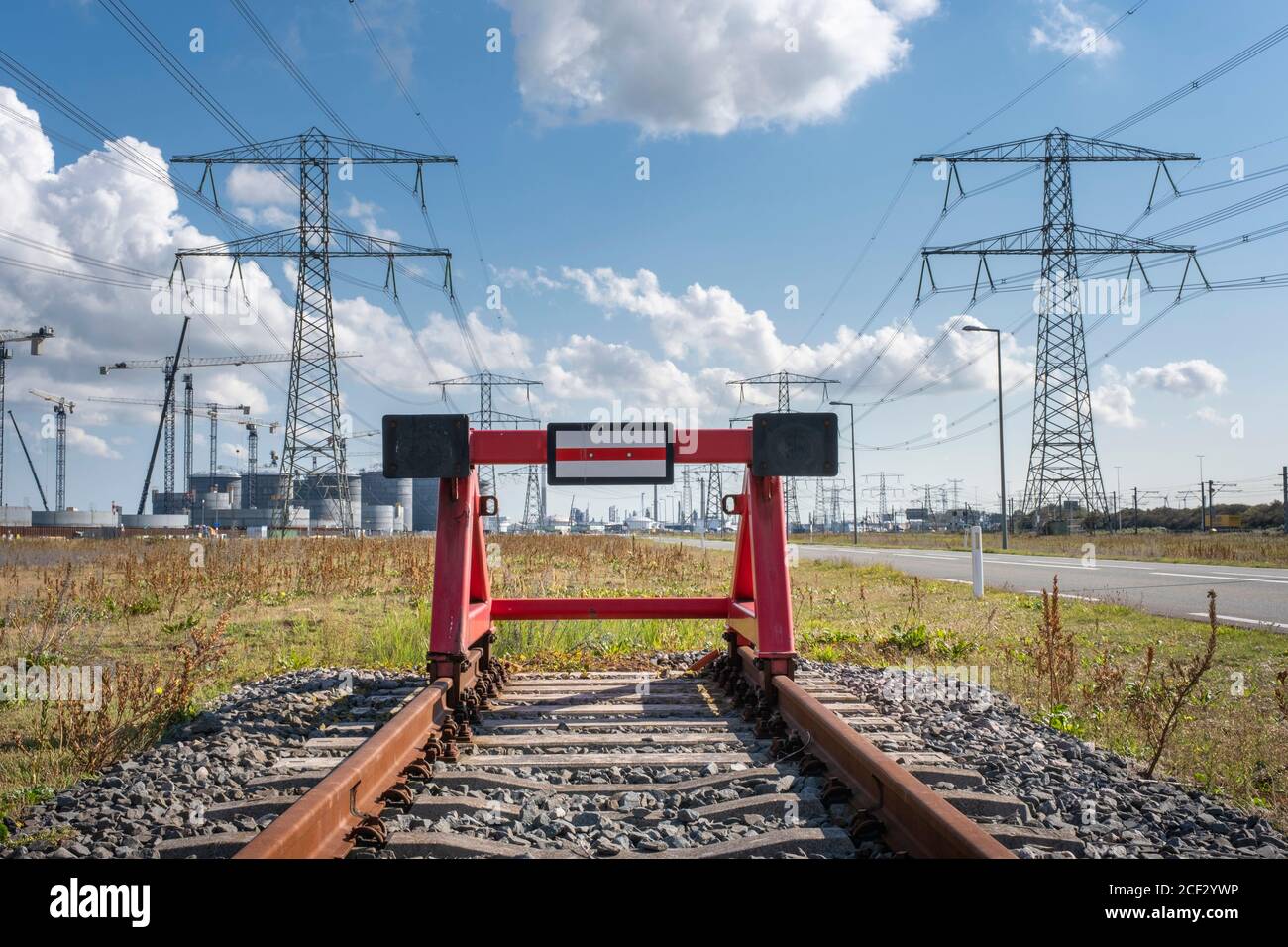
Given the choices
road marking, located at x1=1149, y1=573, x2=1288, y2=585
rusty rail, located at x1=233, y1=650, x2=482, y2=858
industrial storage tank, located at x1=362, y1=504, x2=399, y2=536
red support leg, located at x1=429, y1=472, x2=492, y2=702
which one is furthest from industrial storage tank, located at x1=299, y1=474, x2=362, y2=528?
rusty rail, located at x1=233, y1=650, x2=482, y2=858

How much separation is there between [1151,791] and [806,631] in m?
5.55

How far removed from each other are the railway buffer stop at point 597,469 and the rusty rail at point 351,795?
0.82 meters

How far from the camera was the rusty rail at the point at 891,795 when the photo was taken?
231 cm

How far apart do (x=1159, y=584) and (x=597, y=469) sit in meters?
14.6

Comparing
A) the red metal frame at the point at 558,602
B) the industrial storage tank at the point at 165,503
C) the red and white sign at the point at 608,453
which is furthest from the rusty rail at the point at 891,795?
the industrial storage tank at the point at 165,503

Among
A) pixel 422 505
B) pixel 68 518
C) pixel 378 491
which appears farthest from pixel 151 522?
pixel 422 505

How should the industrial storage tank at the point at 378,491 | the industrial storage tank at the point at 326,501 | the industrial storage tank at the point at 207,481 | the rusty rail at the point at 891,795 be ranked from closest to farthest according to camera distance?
the rusty rail at the point at 891,795
the industrial storage tank at the point at 326,501
the industrial storage tank at the point at 207,481
the industrial storage tank at the point at 378,491

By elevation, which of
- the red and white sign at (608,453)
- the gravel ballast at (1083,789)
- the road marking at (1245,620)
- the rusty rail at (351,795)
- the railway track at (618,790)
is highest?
the red and white sign at (608,453)

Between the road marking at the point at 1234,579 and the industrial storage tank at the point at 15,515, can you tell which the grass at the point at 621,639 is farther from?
Result: the industrial storage tank at the point at 15,515

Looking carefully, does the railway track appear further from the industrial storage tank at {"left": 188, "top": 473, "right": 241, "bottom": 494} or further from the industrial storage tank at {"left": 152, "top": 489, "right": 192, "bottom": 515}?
the industrial storage tank at {"left": 188, "top": 473, "right": 241, "bottom": 494}
